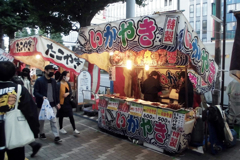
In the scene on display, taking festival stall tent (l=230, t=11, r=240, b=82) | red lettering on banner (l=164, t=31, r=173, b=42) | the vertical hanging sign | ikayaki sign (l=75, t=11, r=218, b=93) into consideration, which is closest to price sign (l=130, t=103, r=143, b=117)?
ikayaki sign (l=75, t=11, r=218, b=93)

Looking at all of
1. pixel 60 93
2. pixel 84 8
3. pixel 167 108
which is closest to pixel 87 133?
pixel 60 93

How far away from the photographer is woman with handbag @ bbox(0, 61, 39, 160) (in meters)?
3.25

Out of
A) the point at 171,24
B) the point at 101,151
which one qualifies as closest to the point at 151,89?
the point at 101,151

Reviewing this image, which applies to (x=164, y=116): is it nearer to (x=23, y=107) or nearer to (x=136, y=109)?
(x=136, y=109)

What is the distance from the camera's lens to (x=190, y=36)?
5.16 meters

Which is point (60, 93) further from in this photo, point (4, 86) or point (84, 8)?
point (84, 8)

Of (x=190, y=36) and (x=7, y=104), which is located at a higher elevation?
(x=190, y=36)

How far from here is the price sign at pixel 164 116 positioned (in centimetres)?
551

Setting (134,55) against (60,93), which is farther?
(134,55)

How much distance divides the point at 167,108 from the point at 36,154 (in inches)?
146

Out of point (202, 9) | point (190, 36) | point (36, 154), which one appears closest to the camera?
point (190, 36)

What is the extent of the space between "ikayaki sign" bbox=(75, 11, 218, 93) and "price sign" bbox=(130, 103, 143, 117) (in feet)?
5.39

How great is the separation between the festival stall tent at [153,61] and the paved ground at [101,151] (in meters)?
0.29

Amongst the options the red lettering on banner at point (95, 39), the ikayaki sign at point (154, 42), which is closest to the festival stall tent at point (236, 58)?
the ikayaki sign at point (154, 42)
